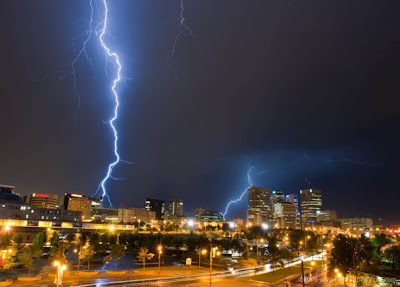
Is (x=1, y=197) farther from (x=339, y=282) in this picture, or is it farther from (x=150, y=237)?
(x=339, y=282)

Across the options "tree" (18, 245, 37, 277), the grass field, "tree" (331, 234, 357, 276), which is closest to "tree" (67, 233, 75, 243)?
"tree" (18, 245, 37, 277)

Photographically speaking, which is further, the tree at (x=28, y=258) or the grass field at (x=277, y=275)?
the grass field at (x=277, y=275)

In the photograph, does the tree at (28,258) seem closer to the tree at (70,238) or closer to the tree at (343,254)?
the tree at (343,254)

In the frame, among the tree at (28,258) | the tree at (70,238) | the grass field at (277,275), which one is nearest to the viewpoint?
the tree at (28,258)

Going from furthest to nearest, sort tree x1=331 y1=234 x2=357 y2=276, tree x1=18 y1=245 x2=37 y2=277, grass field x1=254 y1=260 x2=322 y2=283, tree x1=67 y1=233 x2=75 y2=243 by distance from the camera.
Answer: tree x1=67 y1=233 x2=75 y2=243 → tree x1=331 y1=234 x2=357 y2=276 → grass field x1=254 y1=260 x2=322 y2=283 → tree x1=18 y1=245 x2=37 y2=277

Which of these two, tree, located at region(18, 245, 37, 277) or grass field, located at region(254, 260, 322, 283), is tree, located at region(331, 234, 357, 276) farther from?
tree, located at region(18, 245, 37, 277)

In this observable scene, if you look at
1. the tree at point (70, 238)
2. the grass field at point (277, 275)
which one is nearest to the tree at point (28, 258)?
the grass field at point (277, 275)

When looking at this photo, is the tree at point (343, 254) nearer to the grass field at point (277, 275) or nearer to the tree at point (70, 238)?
the grass field at point (277, 275)

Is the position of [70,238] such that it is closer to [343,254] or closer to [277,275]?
[277,275]

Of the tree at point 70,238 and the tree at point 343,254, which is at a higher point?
the tree at point 343,254

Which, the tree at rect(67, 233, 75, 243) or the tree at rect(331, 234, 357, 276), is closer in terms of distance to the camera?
the tree at rect(331, 234, 357, 276)

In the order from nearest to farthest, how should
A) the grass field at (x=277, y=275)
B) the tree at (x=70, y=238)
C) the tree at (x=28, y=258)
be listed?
the tree at (x=28, y=258) → the grass field at (x=277, y=275) → the tree at (x=70, y=238)
